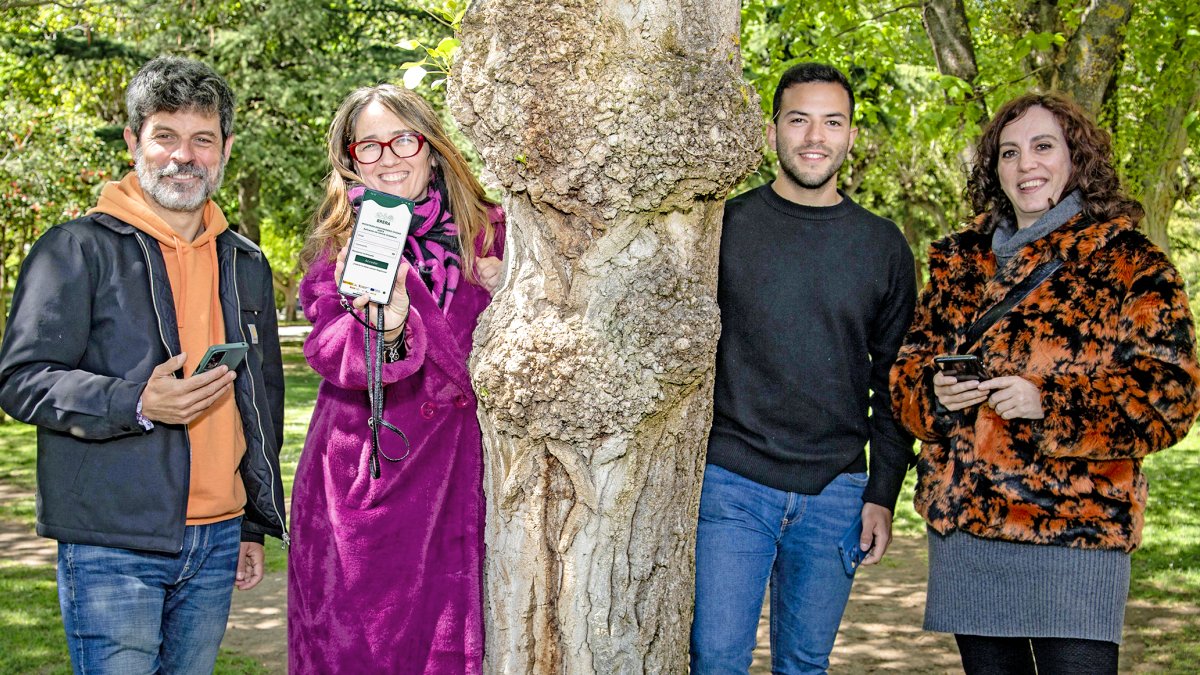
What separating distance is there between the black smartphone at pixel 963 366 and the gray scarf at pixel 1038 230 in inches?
16.1

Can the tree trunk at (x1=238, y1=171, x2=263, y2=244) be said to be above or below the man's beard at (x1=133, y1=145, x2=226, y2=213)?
above

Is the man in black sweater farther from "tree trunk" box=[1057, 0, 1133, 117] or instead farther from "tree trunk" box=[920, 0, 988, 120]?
"tree trunk" box=[920, 0, 988, 120]

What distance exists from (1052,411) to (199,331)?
2.51 m

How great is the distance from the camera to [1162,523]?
916cm

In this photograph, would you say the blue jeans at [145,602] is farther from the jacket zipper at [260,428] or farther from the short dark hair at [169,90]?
the short dark hair at [169,90]

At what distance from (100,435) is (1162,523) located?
29.3 ft

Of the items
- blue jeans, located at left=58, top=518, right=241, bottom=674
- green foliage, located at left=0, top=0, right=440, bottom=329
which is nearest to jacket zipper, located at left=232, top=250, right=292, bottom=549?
blue jeans, located at left=58, top=518, right=241, bottom=674

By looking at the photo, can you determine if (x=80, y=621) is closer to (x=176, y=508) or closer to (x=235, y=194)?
(x=176, y=508)

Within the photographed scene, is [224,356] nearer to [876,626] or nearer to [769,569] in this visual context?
[769,569]

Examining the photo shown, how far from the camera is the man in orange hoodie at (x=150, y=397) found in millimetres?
2953

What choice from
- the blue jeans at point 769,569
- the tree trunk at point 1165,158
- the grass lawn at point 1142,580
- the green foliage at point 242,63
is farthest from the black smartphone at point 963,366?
the green foliage at point 242,63

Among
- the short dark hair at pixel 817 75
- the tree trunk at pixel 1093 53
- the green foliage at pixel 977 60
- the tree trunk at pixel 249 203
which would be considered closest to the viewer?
the short dark hair at pixel 817 75

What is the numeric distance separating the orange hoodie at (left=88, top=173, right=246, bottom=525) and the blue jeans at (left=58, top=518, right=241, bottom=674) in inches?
3.6

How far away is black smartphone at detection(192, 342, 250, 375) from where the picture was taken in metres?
3.01
